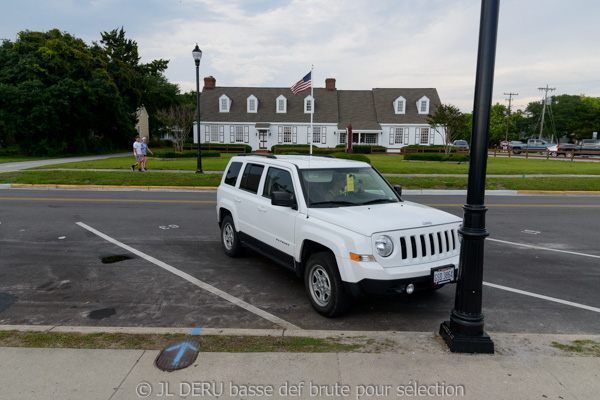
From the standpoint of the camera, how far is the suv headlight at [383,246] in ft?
14.7

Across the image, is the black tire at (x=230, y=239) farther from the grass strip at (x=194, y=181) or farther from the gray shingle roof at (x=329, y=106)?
the gray shingle roof at (x=329, y=106)

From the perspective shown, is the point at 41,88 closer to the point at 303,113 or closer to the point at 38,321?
the point at 303,113

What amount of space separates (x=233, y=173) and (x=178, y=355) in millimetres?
4003

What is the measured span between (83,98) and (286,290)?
36959mm

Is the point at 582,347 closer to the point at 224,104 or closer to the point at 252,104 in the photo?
the point at 252,104

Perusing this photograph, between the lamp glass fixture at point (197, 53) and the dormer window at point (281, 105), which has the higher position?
the dormer window at point (281, 105)

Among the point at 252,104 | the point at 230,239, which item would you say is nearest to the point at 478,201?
the point at 230,239

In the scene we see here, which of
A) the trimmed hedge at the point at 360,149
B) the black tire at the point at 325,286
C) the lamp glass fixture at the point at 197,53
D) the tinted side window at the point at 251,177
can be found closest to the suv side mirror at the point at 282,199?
the black tire at the point at 325,286

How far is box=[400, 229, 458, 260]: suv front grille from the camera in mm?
4562

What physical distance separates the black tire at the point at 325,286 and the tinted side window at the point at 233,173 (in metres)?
2.71

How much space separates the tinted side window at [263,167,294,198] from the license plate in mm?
2089

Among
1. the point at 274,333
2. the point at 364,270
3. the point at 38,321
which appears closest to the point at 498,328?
the point at 364,270

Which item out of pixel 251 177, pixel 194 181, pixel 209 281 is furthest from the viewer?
pixel 194 181

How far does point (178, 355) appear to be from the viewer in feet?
12.6
